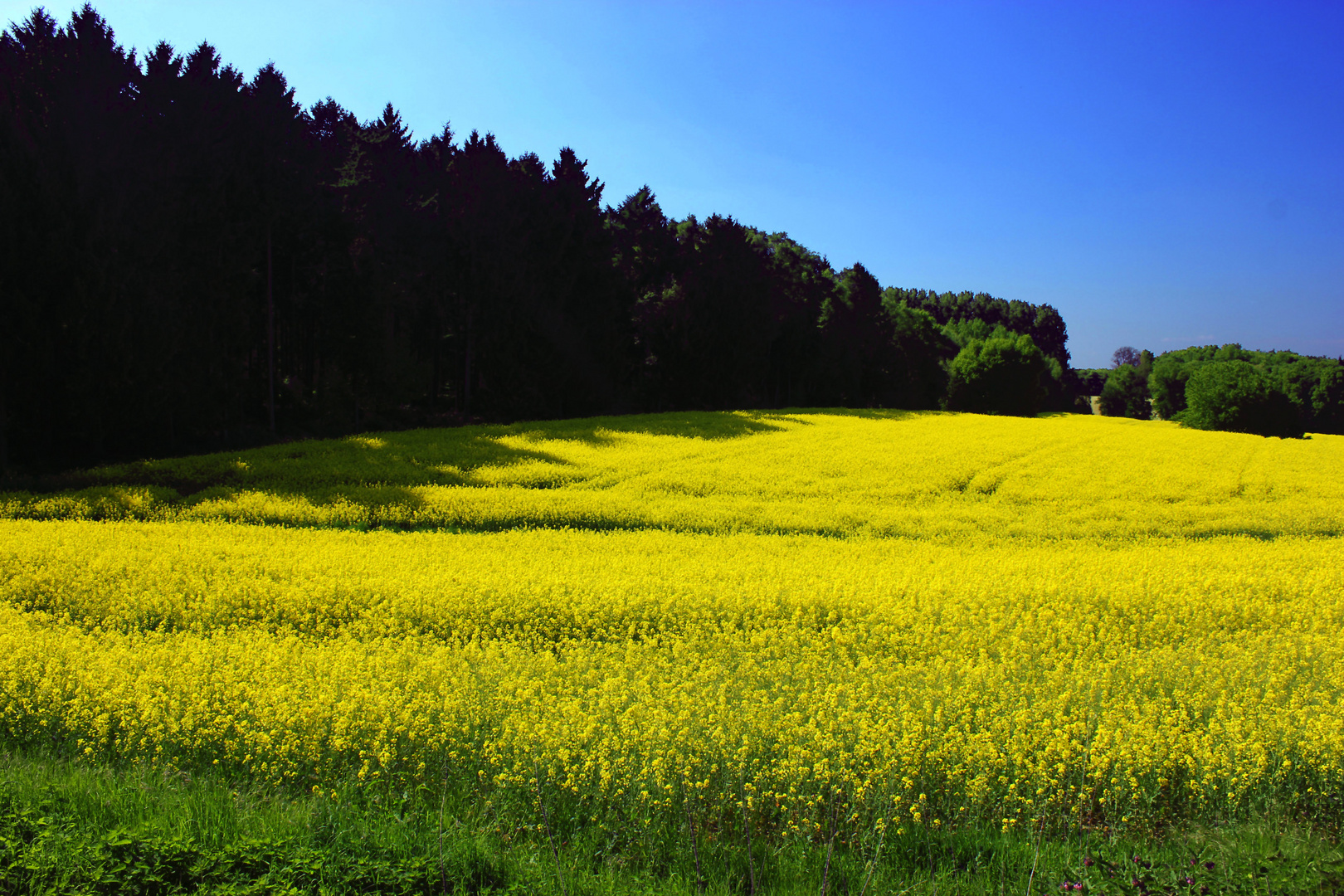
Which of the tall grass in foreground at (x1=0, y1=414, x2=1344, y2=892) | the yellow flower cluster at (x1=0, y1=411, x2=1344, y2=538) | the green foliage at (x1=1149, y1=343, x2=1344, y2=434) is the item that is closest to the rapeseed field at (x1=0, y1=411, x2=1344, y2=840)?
the tall grass in foreground at (x1=0, y1=414, x2=1344, y2=892)

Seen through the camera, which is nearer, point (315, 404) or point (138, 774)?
point (138, 774)

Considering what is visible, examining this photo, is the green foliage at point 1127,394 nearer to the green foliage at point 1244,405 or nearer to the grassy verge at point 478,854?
the green foliage at point 1244,405

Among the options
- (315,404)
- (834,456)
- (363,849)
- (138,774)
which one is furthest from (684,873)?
(315,404)

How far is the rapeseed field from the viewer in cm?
470

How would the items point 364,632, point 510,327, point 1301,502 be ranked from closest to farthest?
point 364,632, point 1301,502, point 510,327

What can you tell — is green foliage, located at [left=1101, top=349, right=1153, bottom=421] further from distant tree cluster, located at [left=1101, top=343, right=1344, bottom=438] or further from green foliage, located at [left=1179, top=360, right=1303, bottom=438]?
green foliage, located at [left=1179, top=360, right=1303, bottom=438]

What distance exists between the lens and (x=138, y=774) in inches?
180

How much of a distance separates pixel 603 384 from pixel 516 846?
3466cm

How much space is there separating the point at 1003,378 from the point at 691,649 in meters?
59.4

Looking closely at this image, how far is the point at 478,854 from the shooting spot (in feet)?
12.2

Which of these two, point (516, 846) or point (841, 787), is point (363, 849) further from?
point (841, 787)

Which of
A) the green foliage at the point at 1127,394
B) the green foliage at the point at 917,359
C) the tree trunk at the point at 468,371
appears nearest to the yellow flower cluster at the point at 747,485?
the tree trunk at the point at 468,371

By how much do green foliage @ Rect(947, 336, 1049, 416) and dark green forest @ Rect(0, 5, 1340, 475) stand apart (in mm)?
8129

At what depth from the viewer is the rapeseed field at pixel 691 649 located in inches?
185
